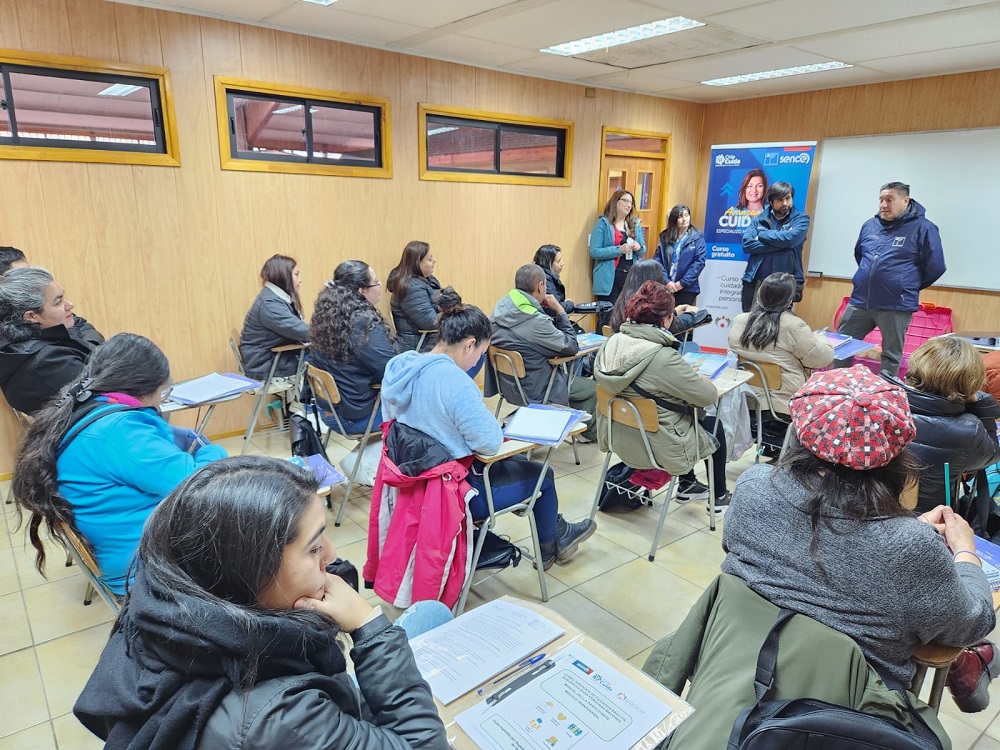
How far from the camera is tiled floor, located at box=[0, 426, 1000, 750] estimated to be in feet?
A: 6.24

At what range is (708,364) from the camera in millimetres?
3146

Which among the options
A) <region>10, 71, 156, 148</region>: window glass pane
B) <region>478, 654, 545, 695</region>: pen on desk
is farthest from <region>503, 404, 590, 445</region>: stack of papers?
<region>10, 71, 156, 148</region>: window glass pane

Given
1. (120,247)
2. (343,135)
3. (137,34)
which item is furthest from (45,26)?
(343,135)

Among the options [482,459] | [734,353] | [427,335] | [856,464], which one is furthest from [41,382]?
[734,353]

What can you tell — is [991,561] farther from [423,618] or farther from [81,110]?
[81,110]

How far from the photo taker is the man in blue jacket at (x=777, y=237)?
17.5ft

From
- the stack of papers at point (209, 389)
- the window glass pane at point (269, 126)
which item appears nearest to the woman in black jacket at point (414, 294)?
the window glass pane at point (269, 126)

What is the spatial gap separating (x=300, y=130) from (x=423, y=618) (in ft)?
12.5

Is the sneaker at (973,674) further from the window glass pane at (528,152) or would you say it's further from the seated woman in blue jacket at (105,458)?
the window glass pane at (528,152)

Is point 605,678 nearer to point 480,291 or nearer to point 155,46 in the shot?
point 155,46

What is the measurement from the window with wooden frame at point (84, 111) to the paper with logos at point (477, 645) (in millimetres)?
3584

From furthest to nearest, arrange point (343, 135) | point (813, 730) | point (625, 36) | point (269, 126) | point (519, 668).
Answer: point (343, 135) < point (625, 36) < point (269, 126) < point (519, 668) < point (813, 730)

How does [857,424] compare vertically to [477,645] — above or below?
above

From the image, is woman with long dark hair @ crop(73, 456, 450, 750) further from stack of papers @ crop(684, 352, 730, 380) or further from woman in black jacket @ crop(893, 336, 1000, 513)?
stack of papers @ crop(684, 352, 730, 380)
